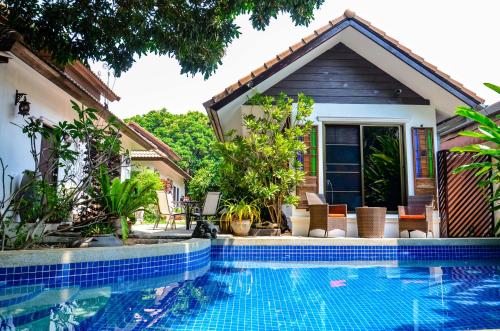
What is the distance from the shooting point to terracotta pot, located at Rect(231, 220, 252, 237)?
7715mm

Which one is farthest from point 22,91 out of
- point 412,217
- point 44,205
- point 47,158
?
point 412,217

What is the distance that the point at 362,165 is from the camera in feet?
28.9

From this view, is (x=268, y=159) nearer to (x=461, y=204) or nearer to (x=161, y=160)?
(x=461, y=204)

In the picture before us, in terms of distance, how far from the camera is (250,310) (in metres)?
3.67

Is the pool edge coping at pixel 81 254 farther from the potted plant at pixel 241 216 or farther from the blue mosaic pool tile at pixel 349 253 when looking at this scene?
the potted plant at pixel 241 216

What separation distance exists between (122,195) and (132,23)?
268 cm

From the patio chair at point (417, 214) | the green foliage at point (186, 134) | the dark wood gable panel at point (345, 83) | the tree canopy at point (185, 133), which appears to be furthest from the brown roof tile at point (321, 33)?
the tree canopy at point (185, 133)

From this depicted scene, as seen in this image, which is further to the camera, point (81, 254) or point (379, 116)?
point (379, 116)

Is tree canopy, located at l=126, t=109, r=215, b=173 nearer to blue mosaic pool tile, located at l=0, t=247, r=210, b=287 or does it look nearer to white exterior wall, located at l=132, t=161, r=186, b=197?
white exterior wall, located at l=132, t=161, r=186, b=197

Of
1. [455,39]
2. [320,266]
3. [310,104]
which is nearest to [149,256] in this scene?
[320,266]

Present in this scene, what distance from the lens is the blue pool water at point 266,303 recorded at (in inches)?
126

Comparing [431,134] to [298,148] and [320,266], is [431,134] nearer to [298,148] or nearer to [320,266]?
[298,148]

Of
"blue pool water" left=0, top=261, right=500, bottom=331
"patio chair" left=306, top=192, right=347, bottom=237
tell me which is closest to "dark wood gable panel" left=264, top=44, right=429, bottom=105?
"patio chair" left=306, top=192, right=347, bottom=237

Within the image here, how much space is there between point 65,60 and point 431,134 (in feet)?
25.1
